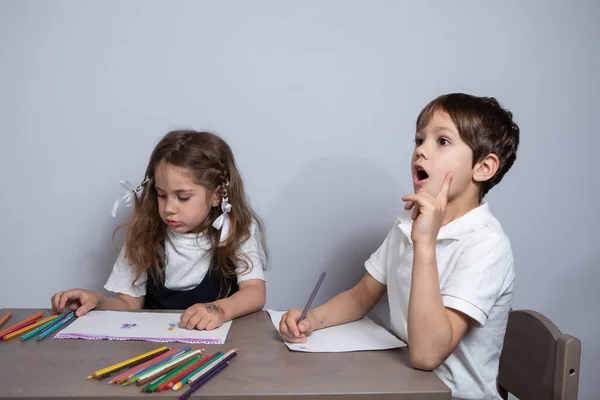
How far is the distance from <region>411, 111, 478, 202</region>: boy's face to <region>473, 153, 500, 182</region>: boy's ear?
1 centimetres

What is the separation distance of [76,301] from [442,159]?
2.46 ft

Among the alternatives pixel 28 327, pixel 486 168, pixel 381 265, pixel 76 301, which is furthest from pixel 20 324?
pixel 486 168

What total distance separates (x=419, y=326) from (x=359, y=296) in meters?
0.28

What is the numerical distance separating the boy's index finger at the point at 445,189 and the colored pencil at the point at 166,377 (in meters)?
0.46

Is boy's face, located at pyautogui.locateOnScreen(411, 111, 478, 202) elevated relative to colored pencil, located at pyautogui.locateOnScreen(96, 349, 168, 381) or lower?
elevated

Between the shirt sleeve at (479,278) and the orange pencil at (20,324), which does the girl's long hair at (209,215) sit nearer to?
the orange pencil at (20,324)

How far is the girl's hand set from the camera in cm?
98

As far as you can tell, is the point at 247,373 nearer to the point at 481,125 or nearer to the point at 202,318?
the point at 202,318

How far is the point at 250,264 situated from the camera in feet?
4.23

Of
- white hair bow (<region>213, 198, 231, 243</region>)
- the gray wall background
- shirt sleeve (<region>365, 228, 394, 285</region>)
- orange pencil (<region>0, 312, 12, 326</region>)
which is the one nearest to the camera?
orange pencil (<region>0, 312, 12, 326</region>)

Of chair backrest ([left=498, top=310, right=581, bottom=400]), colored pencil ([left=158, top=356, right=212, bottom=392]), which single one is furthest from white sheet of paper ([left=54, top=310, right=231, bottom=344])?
chair backrest ([left=498, top=310, right=581, bottom=400])

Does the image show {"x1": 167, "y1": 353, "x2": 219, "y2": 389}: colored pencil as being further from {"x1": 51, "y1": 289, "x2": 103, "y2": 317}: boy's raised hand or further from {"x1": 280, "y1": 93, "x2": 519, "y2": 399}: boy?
{"x1": 51, "y1": 289, "x2": 103, "y2": 317}: boy's raised hand

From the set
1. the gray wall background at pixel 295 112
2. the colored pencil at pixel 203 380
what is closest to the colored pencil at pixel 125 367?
the colored pencil at pixel 203 380

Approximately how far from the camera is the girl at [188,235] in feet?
4.14
